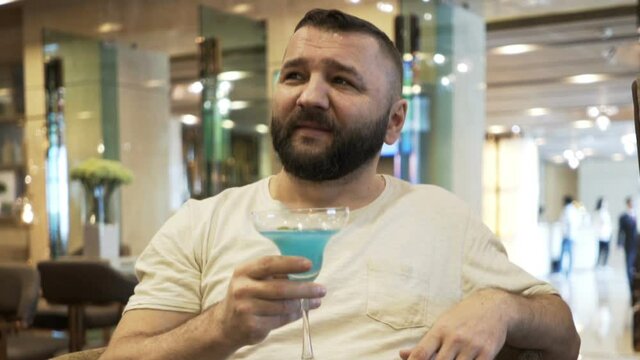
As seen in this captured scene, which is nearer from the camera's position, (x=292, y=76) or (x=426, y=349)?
(x=426, y=349)

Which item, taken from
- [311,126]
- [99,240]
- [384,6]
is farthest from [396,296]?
[384,6]

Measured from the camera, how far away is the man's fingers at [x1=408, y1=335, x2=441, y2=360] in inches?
53.4

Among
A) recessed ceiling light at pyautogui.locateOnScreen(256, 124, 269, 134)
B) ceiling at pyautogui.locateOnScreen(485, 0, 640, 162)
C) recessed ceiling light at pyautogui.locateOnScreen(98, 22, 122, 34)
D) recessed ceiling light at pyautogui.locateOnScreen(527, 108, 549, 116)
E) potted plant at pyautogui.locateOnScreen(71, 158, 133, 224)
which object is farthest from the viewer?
recessed ceiling light at pyautogui.locateOnScreen(527, 108, 549, 116)

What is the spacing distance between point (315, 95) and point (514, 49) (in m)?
8.86

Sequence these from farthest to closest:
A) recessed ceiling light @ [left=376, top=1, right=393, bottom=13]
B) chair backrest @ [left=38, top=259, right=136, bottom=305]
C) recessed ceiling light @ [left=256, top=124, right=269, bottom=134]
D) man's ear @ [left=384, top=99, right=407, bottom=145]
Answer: recessed ceiling light @ [left=256, top=124, right=269, bottom=134]
recessed ceiling light @ [left=376, top=1, right=393, bottom=13]
chair backrest @ [left=38, top=259, right=136, bottom=305]
man's ear @ [left=384, top=99, right=407, bottom=145]

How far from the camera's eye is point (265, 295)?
114cm

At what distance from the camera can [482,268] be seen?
66.5 inches

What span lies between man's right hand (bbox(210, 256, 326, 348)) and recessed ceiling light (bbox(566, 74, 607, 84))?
38.8 feet

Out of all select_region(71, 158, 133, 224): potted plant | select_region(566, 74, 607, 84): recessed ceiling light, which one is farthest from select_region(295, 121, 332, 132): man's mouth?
select_region(566, 74, 607, 84): recessed ceiling light

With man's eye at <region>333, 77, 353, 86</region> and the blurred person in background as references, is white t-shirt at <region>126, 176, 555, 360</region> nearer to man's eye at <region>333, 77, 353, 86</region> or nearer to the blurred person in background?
man's eye at <region>333, 77, 353, 86</region>

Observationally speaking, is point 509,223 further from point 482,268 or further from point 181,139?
point 482,268

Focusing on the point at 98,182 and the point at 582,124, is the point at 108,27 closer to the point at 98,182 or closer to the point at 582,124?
the point at 98,182

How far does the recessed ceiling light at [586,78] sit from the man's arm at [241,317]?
11.7 metres

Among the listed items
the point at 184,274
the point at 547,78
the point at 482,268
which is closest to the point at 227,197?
the point at 184,274
